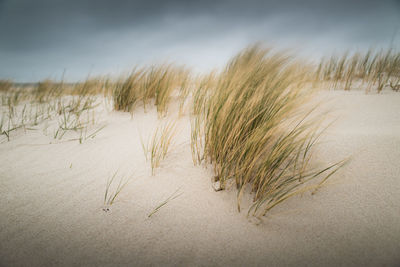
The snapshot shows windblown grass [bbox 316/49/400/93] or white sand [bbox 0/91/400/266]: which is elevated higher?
windblown grass [bbox 316/49/400/93]

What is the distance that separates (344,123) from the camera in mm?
1842

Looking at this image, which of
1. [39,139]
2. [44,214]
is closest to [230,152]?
[44,214]

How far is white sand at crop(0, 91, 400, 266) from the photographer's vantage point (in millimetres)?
838

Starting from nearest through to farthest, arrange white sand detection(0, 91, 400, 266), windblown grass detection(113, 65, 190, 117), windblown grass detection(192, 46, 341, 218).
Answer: white sand detection(0, 91, 400, 266), windblown grass detection(192, 46, 341, 218), windblown grass detection(113, 65, 190, 117)

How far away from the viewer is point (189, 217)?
1.03 metres

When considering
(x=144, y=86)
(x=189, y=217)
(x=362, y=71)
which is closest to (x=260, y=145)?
(x=189, y=217)

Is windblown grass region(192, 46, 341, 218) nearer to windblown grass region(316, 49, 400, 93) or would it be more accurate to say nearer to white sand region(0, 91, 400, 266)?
white sand region(0, 91, 400, 266)

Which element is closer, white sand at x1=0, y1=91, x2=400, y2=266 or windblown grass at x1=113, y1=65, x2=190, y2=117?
white sand at x1=0, y1=91, x2=400, y2=266

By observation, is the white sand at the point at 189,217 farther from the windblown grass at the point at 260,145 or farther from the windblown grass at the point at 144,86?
the windblown grass at the point at 144,86

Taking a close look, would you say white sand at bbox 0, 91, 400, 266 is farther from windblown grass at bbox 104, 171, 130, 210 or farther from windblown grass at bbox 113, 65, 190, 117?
windblown grass at bbox 113, 65, 190, 117

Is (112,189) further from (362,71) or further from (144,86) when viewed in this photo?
(362,71)

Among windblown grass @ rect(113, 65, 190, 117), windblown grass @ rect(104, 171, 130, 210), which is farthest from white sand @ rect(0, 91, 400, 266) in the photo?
windblown grass @ rect(113, 65, 190, 117)

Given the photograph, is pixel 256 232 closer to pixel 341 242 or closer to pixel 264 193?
pixel 264 193

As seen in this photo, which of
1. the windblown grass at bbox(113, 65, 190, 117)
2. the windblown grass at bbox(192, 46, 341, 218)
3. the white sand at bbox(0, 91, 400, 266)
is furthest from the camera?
the windblown grass at bbox(113, 65, 190, 117)
